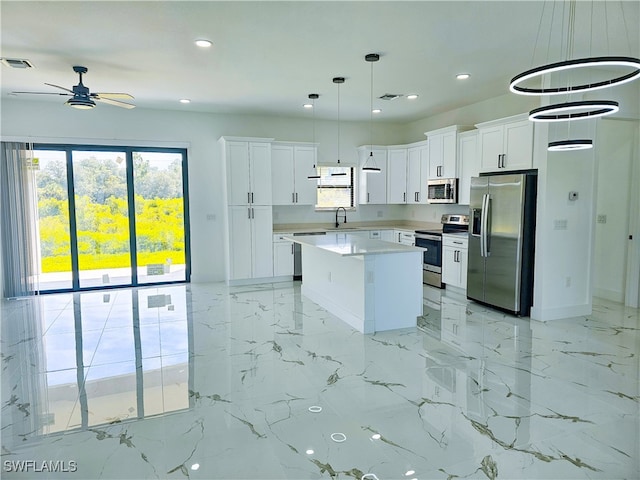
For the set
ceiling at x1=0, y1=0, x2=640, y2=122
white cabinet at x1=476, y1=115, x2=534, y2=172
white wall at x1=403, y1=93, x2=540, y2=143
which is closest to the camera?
ceiling at x1=0, y1=0, x2=640, y2=122

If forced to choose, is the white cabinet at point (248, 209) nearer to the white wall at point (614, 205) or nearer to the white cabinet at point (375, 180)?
the white cabinet at point (375, 180)

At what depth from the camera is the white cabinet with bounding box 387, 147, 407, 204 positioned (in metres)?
7.89

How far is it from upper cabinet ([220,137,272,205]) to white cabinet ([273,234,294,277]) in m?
0.70

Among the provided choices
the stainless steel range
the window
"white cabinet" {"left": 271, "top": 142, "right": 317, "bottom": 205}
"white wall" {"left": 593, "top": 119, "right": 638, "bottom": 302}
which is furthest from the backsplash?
"white wall" {"left": 593, "top": 119, "right": 638, "bottom": 302}

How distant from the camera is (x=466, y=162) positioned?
20.8ft

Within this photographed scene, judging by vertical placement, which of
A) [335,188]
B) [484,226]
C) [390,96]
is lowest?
[484,226]

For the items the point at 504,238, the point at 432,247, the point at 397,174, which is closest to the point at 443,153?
the point at 397,174

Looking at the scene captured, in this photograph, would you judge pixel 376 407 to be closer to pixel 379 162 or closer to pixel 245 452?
pixel 245 452

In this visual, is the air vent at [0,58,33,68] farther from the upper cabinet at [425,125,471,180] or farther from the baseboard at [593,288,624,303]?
the baseboard at [593,288,624,303]

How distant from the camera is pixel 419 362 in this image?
145 inches

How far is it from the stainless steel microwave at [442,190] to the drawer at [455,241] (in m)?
0.64

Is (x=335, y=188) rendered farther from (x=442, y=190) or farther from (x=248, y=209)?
(x=442, y=190)

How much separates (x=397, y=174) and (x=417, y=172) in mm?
470

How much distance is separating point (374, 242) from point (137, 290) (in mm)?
4047
